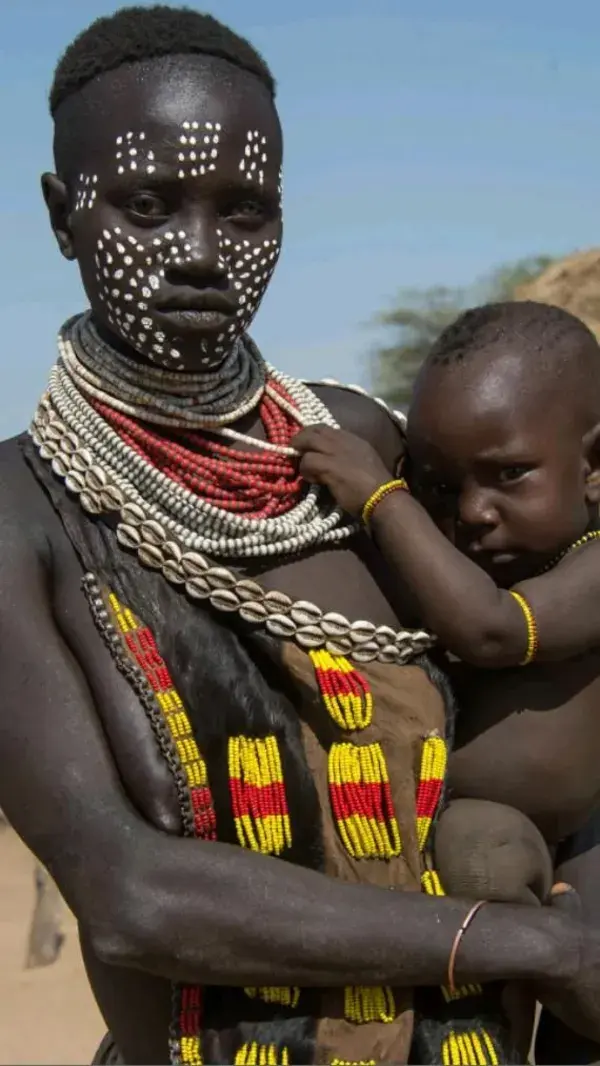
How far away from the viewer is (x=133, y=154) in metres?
2.02

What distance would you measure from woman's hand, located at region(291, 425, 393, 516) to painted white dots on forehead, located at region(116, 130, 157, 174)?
0.50m

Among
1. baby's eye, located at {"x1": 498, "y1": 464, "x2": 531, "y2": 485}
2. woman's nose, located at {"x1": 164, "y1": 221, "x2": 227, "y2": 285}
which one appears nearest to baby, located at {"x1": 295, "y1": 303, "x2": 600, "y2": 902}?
baby's eye, located at {"x1": 498, "y1": 464, "x2": 531, "y2": 485}

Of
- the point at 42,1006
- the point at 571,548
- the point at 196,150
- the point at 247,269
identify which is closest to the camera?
the point at 196,150

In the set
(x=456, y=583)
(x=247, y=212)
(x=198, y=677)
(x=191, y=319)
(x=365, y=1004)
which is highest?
(x=247, y=212)

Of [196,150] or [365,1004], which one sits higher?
[196,150]

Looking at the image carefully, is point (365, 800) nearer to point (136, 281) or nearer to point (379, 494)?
point (379, 494)

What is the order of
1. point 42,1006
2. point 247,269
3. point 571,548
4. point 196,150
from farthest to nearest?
1. point 42,1006
2. point 571,548
3. point 247,269
4. point 196,150

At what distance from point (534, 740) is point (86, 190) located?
110cm

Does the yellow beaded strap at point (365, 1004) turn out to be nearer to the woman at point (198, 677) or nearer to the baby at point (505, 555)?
the woman at point (198, 677)

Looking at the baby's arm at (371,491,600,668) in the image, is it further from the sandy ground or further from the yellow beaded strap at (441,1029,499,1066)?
the sandy ground

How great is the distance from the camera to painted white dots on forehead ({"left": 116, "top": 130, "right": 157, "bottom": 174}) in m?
2.01

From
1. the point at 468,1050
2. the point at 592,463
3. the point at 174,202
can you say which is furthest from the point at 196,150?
the point at 468,1050

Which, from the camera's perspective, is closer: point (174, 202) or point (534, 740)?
point (174, 202)

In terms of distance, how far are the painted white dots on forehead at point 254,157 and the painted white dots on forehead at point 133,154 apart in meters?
0.14
